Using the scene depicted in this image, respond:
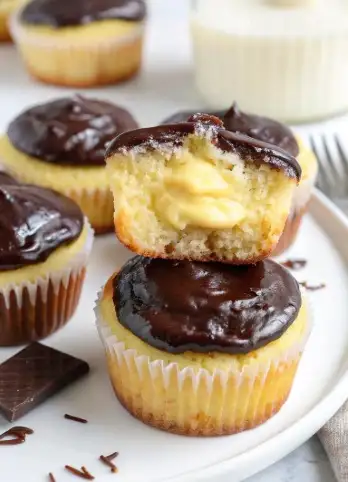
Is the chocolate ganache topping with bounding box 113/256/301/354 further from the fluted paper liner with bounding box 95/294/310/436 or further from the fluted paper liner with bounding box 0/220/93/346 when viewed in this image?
the fluted paper liner with bounding box 0/220/93/346

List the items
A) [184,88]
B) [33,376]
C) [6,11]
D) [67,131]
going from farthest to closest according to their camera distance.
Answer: [6,11] → [184,88] → [67,131] → [33,376]

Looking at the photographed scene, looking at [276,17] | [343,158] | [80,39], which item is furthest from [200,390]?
[80,39]

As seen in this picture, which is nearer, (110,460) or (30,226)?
(110,460)

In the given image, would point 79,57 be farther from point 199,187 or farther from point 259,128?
point 199,187

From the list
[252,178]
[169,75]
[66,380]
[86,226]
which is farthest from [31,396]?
[169,75]

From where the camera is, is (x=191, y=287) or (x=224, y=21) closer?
(x=191, y=287)

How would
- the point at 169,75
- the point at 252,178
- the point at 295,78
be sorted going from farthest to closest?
1. the point at 169,75
2. the point at 295,78
3. the point at 252,178

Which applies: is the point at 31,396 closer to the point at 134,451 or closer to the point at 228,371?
Result: the point at 134,451

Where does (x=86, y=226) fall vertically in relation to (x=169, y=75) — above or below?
above
